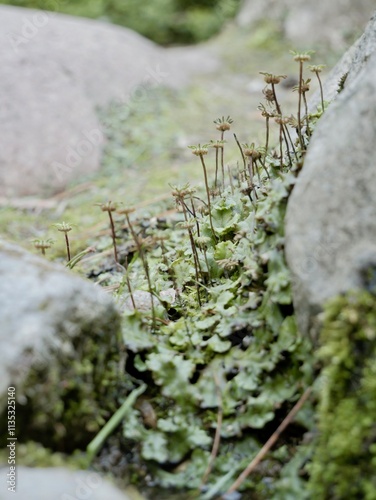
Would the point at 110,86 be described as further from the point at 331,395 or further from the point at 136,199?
the point at 331,395

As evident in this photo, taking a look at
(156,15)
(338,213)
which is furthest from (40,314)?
(156,15)

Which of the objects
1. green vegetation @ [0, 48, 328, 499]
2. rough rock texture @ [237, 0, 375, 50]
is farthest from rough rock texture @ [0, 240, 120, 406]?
rough rock texture @ [237, 0, 375, 50]

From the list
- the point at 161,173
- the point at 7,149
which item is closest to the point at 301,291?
the point at 161,173

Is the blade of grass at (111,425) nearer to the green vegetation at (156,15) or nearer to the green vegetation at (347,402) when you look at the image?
the green vegetation at (347,402)

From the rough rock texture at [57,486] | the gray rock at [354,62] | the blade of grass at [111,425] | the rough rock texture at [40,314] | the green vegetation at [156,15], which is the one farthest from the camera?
the green vegetation at [156,15]

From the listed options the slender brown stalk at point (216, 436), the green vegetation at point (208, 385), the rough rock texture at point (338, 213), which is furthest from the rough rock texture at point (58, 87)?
the rough rock texture at point (338, 213)

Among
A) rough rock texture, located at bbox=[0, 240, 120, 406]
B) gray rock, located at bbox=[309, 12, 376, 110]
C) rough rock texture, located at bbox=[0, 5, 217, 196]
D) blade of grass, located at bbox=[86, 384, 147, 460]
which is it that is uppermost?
rough rock texture, located at bbox=[0, 5, 217, 196]

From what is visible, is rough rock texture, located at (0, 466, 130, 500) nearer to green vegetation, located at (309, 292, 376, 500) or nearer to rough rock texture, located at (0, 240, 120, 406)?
rough rock texture, located at (0, 240, 120, 406)
